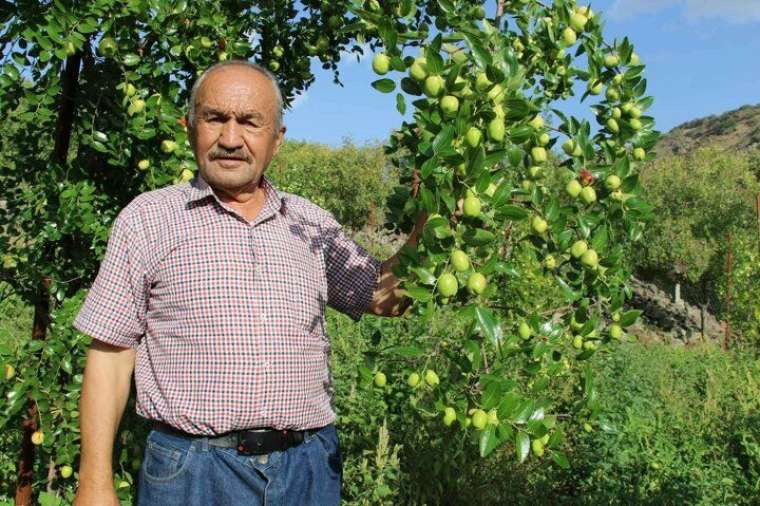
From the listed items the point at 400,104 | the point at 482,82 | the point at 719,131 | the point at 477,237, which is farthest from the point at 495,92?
the point at 719,131

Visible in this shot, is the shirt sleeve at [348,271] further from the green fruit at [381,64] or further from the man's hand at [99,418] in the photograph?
the green fruit at [381,64]

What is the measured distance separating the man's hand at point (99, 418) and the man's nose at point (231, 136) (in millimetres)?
590

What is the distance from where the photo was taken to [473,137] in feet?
4.19

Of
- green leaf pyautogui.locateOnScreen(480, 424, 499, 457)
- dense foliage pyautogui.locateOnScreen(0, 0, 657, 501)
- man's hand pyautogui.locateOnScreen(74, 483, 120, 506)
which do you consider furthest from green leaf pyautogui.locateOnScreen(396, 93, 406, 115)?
man's hand pyautogui.locateOnScreen(74, 483, 120, 506)

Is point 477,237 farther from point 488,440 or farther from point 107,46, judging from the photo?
point 107,46

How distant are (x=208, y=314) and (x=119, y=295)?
0.23 meters

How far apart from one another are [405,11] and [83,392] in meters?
1.21

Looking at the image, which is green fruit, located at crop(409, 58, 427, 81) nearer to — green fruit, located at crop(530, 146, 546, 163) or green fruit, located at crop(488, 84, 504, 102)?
green fruit, located at crop(488, 84, 504, 102)

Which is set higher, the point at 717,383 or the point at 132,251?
the point at 132,251

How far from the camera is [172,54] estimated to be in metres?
2.11

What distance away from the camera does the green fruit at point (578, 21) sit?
180 cm

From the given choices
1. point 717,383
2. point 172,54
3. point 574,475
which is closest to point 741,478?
point 574,475

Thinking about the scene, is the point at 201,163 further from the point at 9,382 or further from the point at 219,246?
the point at 9,382

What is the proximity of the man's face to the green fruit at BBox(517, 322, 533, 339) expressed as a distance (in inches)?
31.6
